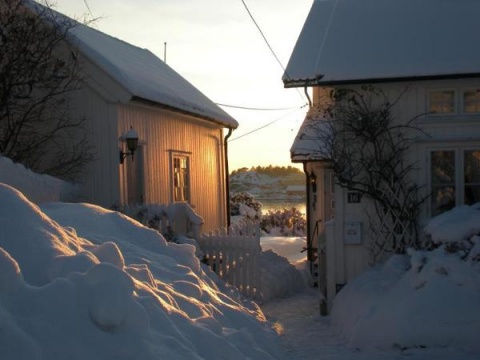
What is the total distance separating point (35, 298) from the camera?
4062mm

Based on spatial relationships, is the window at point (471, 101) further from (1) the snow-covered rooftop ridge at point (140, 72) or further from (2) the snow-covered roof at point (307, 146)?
(1) the snow-covered rooftop ridge at point (140, 72)

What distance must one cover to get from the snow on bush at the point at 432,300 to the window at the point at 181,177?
6.57m

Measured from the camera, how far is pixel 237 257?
11234mm

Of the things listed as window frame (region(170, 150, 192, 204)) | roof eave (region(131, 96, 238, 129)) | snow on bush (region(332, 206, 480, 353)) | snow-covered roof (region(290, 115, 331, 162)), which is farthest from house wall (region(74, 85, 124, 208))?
snow on bush (region(332, 206, 480, 353))

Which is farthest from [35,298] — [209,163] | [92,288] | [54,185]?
[209,163]

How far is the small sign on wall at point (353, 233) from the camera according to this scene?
974 centimetres

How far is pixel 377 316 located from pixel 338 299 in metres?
1.67

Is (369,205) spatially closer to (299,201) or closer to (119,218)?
(119,218)

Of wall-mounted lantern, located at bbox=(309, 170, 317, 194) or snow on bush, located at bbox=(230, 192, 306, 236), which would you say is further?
snow on bush, located at bbox=(230, 192, 306, 236)

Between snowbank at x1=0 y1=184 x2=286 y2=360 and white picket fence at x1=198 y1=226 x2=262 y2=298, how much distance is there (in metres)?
4.30

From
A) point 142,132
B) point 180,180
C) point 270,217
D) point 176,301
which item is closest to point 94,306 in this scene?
point 176,301

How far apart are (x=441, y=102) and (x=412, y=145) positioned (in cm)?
81

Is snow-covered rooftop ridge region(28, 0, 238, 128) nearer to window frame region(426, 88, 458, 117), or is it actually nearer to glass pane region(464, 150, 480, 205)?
window frame region(426, 88, 458, 117)

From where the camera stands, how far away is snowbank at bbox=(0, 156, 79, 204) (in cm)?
850
